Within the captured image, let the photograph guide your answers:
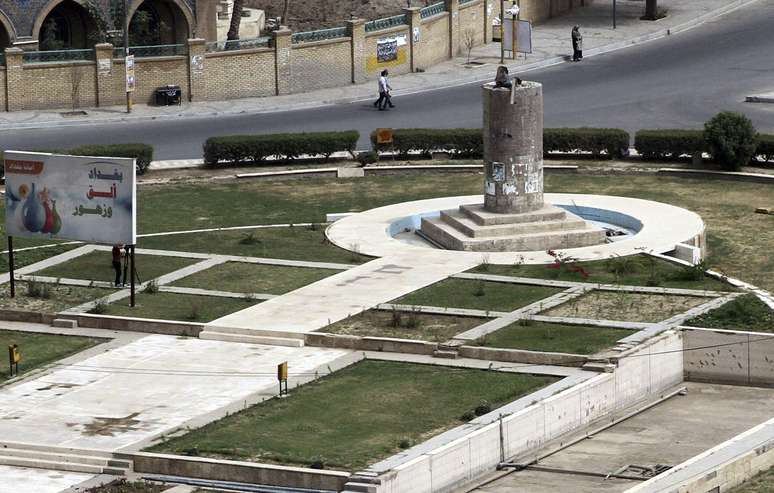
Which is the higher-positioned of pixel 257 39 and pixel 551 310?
pixel 257 39

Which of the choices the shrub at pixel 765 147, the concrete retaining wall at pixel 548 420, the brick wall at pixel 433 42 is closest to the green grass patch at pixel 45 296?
the concrete retaining wall at pixel 548 420

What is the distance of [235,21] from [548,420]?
41.9 meters

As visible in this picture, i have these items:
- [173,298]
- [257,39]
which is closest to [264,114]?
[257,39]

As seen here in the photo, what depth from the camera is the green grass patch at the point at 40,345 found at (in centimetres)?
4062

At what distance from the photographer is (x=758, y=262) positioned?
47.1m

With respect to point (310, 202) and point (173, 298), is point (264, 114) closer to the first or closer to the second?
point (310, 202)

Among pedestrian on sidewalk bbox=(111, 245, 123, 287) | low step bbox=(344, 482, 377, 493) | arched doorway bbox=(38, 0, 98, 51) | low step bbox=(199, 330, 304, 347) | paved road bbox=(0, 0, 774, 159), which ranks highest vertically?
arched doorway bbox=(38, 0, 98, 51)

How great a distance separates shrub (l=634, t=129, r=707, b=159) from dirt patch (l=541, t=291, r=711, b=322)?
50.5ft

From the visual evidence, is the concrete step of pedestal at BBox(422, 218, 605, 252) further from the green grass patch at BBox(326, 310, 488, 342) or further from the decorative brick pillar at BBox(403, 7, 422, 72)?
the decorative brick pillar at BBox(403, 7, 422, 72)

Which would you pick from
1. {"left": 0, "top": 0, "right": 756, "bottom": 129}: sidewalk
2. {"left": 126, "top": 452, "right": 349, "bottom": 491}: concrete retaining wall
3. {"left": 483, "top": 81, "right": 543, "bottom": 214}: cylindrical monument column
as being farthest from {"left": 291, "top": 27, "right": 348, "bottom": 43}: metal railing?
{"left": 126, "top": 452, "right": 349, "bottom": 491}: concrete retaining wall

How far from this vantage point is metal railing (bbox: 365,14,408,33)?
Result: 7362cm

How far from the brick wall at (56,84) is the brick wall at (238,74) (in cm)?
440

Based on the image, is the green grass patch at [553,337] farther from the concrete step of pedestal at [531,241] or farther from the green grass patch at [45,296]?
the green grass patch at [45,296]

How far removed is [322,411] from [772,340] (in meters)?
9.60
